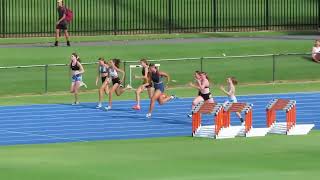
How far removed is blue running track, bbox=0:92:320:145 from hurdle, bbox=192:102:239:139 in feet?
3.03

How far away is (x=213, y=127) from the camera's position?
1237 inches

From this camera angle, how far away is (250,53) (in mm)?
47719

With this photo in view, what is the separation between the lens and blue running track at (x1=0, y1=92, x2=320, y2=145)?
31922 mm

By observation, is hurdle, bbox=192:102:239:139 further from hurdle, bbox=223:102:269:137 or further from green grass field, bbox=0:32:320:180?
green grass field, bbox=0:32:320:180

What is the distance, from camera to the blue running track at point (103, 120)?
31.9 meters

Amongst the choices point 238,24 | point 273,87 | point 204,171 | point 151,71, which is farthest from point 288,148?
point 238,24

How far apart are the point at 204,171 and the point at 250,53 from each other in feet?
81.1

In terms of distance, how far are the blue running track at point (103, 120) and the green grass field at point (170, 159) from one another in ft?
5.67

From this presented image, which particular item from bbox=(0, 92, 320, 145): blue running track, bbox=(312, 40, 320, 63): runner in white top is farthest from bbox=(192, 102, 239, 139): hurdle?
bbox=(312, 40, 320, 63): runner in white top

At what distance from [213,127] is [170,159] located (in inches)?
236

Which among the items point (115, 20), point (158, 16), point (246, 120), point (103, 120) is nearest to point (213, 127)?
point (246, 120)

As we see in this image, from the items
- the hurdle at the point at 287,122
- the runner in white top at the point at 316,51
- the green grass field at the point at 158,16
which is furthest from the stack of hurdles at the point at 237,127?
the green grass field at the point at 158,16

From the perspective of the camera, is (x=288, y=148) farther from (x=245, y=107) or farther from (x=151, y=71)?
(x=151, y=71)

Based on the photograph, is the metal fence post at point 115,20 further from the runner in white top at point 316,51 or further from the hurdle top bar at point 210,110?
the hurdle top bar at point 210,110
